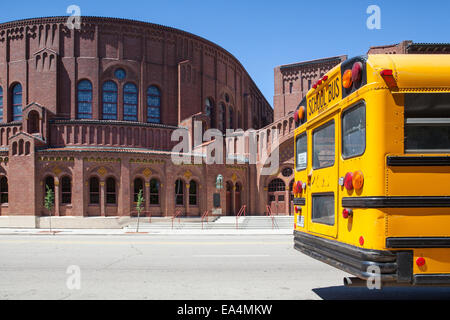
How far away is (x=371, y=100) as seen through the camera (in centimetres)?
470

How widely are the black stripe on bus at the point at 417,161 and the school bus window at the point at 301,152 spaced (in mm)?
2474

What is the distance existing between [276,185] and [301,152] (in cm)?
2573

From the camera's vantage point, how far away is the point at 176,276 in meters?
8.42

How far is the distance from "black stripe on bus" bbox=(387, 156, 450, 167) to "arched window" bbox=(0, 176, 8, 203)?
3028cm

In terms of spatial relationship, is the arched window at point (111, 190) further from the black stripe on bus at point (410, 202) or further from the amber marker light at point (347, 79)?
the black stripe on bus at point (410, 202)

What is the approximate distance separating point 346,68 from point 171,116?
29787 mm

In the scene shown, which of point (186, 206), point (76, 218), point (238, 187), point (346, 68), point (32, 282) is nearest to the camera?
point (346, 68)

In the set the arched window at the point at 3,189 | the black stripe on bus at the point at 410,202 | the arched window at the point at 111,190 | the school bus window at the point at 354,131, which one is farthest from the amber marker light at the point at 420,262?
the arched window at the point at 3,189

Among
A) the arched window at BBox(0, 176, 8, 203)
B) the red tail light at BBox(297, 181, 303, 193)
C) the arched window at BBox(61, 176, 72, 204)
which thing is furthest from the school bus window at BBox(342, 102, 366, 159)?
the arched window at BBox(0, 176, 8, 203)

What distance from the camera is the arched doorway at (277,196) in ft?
107

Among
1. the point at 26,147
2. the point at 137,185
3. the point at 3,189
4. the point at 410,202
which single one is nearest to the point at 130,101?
the point at 137,185

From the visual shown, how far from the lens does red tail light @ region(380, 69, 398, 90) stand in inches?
181
